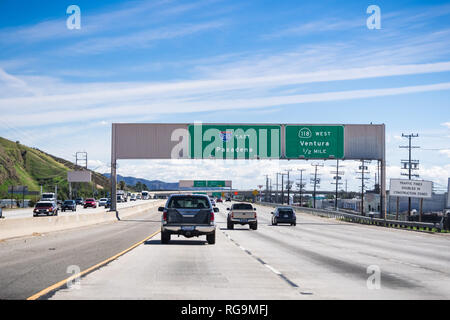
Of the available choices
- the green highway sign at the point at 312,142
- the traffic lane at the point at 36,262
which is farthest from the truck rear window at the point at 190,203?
the green highway sign at the point at 312,142

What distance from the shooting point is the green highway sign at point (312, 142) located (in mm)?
55344

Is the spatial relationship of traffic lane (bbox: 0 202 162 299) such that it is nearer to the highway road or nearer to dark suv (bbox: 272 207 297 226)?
the highway road

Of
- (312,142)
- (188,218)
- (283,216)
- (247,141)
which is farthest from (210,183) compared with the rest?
(188,218)

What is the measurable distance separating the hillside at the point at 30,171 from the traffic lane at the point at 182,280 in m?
124

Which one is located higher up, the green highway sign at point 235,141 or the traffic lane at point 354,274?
the green highway sign at point 235,141

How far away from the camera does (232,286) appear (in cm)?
1131

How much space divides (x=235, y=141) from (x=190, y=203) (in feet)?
102

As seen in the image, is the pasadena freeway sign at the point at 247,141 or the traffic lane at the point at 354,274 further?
the pasadena freeway sign at the point at 247,141

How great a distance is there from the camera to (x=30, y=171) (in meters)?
162

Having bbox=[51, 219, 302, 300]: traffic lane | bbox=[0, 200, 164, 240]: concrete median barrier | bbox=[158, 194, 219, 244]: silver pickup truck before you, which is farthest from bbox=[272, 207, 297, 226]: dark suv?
bbox=[51, 219, 302, 300]: traffic lane

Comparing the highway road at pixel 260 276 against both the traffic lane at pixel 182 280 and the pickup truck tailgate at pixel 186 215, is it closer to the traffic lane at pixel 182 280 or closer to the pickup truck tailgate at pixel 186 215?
the traffic lane at pixel 182 280

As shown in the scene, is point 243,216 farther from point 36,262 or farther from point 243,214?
point 36,262
